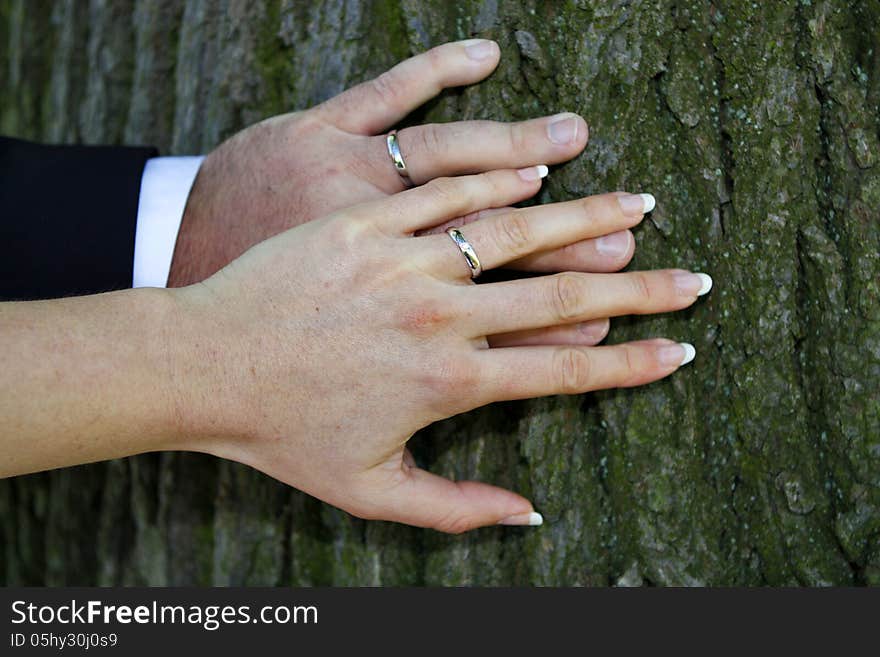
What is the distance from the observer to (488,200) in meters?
1.56

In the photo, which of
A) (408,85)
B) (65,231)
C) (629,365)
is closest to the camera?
(629,365)

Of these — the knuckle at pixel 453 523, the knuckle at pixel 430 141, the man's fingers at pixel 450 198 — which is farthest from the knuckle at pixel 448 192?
the knuckle at pixel 453 523

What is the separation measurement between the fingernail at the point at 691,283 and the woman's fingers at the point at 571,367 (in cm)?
10

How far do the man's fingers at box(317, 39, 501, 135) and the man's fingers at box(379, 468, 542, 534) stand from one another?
0.69m

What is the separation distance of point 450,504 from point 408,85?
2.64ft

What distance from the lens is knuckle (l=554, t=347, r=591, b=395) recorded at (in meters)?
1.51

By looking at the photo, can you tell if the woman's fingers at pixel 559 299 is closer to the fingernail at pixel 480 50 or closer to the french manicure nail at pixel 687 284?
the french manicure nail at pixel 687 284

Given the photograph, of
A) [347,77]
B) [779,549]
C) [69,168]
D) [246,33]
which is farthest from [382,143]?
[779,549]

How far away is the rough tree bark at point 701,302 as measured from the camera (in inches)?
61.0

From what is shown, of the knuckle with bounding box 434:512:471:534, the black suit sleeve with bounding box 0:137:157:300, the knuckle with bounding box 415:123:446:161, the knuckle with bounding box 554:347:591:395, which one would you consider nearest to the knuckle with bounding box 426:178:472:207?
the knuckle with bounding box 415:123:446:161

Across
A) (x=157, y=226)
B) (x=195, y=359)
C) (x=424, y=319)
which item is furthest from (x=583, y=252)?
(x=157, y=226)

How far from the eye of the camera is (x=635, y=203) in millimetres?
1539

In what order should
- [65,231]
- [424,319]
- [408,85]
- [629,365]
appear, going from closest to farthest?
1. [424,319]
2. [629,365]
3. [408,85]
4. [65,231]

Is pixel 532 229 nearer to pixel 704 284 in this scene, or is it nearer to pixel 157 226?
pixel 704 284
